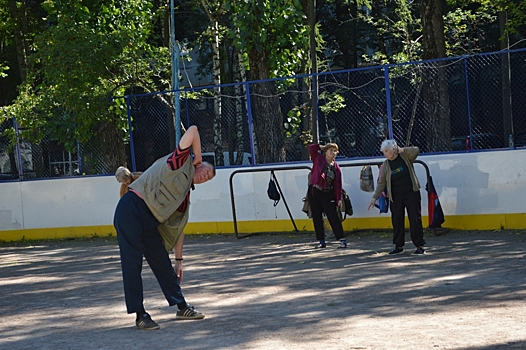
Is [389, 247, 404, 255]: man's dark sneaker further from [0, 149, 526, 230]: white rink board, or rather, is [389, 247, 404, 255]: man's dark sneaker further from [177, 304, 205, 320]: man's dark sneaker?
[177, 304, 205, 320]: man's dark sneaker

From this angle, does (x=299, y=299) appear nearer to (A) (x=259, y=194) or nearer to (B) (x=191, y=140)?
(B) (x=191, y=140)

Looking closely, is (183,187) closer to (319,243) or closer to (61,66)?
(319,243)

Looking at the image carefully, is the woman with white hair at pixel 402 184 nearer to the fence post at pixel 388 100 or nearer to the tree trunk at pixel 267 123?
the fence post at pixel 388 100

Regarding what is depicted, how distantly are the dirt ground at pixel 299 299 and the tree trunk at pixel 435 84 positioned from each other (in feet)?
9.63

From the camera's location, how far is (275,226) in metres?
16.1

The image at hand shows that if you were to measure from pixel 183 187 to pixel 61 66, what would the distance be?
40.4 ft

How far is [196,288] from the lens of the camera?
1003 centimetres

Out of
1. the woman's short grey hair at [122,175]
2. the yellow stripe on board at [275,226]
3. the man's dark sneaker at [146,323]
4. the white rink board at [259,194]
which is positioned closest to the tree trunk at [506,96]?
the white rink board at [259,194]

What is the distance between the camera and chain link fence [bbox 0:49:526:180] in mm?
15523

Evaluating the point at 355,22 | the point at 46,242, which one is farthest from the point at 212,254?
the point at 355,22

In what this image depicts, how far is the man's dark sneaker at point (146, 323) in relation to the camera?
743 cm

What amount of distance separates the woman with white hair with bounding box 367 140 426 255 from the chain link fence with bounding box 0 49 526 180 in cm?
328

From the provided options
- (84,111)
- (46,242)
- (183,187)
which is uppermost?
(84,111)

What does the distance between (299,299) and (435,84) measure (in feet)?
27.7
